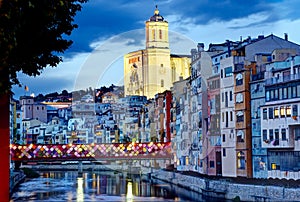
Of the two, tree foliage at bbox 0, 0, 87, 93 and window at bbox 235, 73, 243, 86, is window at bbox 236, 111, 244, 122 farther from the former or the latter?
Result: tree foliage at bbox 0, 0, 87, 93

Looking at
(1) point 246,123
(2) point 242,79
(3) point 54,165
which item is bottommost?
(3) point 54,165

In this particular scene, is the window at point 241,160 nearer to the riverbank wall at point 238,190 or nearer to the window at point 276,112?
the riverbank wall at point 238,190

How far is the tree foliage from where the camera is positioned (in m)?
10.4

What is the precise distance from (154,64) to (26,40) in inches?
4551

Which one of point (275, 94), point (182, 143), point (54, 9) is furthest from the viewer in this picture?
point (182, 143)

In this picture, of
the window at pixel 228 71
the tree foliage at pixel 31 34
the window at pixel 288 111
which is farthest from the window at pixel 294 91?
the tree foliage at pixel 31 34

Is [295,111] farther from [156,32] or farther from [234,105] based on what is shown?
[156,32]

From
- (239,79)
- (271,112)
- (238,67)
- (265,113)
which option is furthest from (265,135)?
(238,67)

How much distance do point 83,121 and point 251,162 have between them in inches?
3428

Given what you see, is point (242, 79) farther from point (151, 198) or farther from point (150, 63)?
point (150, 63)

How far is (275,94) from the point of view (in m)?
36.6

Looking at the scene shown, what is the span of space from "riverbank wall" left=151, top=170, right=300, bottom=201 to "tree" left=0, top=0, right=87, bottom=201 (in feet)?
68.8

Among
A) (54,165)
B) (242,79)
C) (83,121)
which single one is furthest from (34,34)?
(83,121)

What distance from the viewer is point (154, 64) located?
417 feet
